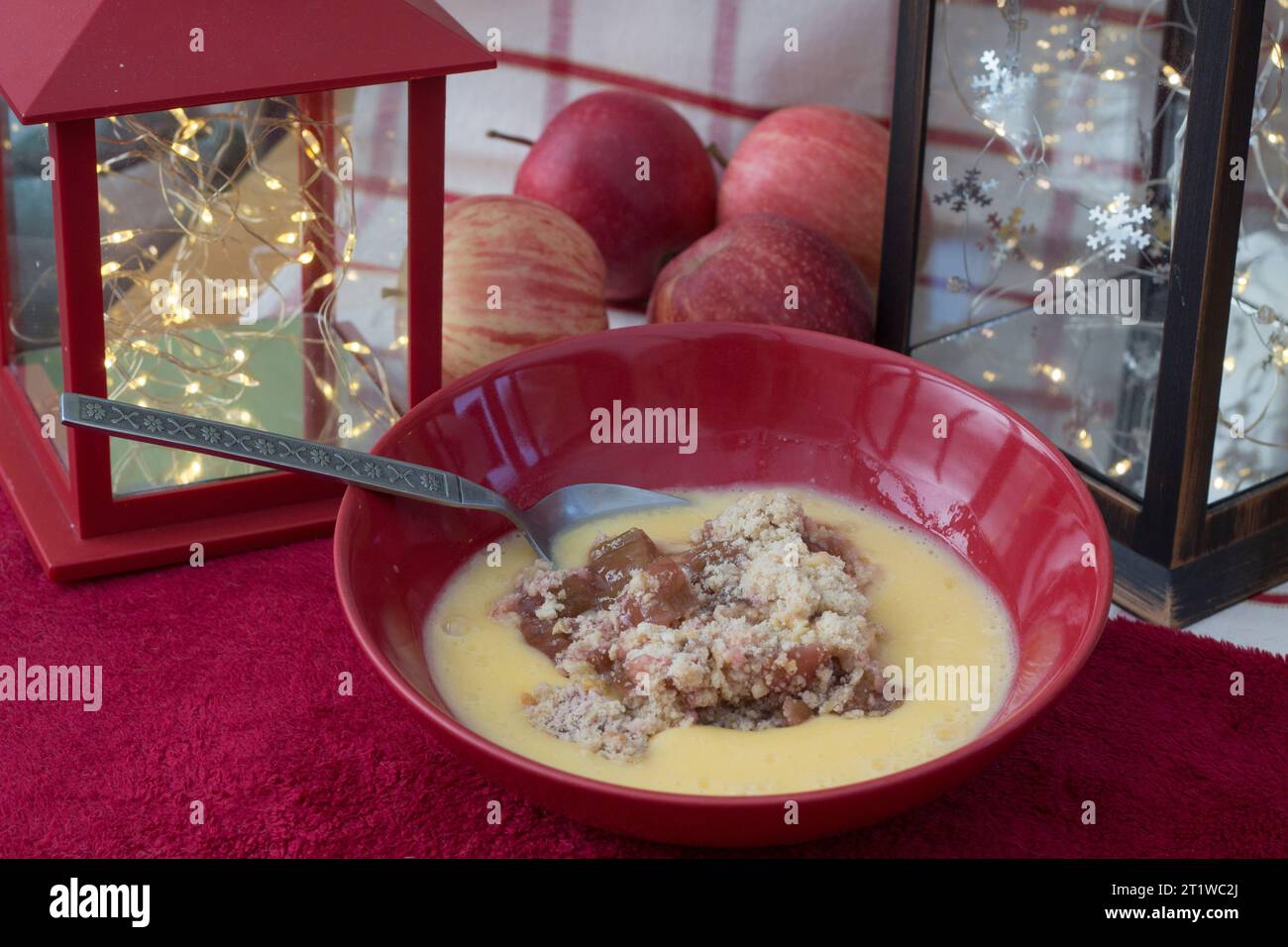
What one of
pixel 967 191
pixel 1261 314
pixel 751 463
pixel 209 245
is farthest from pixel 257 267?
pixel 1261 314

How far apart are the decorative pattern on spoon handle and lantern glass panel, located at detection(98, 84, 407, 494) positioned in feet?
0.39

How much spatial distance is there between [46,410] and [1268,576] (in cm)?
82

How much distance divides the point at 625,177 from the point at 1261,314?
1.86 ft

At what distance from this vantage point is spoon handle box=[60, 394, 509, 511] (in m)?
0.79

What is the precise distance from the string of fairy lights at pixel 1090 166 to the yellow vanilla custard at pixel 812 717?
0.58 ft

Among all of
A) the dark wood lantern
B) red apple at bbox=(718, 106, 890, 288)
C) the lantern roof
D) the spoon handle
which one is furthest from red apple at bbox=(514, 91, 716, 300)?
the spoon handle

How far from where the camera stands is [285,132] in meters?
0.95

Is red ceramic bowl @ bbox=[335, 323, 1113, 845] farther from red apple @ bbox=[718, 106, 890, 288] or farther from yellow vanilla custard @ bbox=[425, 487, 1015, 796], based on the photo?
red apple @ bbox=[718, 106, 890, 288]

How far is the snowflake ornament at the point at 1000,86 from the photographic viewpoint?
1007 mm

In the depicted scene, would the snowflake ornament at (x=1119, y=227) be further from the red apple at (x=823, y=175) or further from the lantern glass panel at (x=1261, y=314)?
the red apple at (x=823, y=175)

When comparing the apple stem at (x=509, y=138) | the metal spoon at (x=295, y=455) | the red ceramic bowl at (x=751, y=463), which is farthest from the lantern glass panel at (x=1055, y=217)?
the apple stem at (x=509, y=138)

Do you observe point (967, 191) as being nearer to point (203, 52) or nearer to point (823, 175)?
point (823, 175)

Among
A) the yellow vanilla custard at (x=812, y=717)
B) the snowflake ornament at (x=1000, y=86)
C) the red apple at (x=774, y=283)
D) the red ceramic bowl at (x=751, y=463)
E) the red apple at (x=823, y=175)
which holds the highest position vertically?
the snowflake ornament at (x=1000, y=86)

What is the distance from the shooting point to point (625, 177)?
1.28 metres
